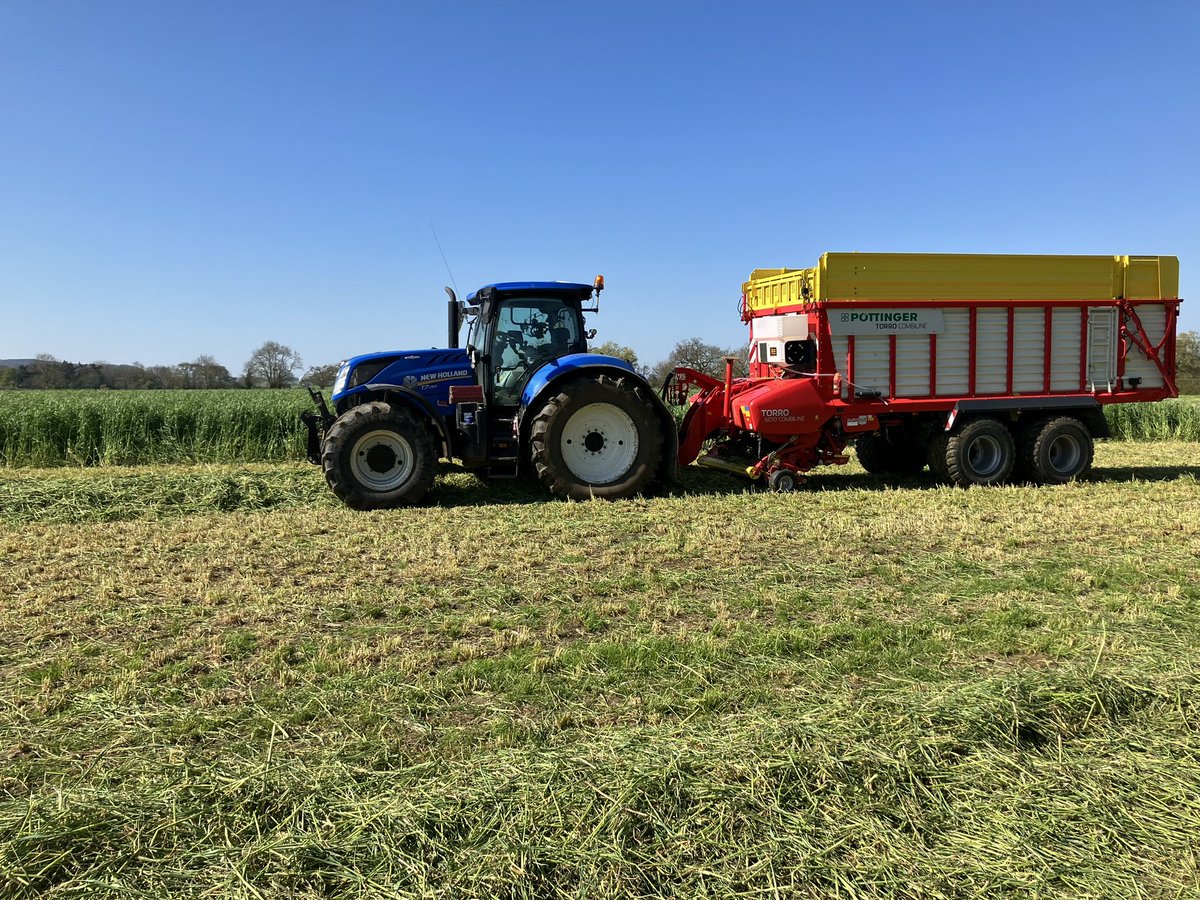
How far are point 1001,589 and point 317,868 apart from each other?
168 inches

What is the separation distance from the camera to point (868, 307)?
30.2 ft

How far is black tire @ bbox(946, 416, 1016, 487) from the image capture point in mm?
9477

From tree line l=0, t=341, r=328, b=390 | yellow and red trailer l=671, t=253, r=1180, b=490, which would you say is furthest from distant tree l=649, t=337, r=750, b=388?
tree line l=0, t=341, r=328, b=390

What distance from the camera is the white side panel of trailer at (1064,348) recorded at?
970cm

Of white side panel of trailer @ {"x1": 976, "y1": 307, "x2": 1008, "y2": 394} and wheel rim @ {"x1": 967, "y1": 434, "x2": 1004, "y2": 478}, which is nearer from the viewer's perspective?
white side panel of trailer @ {"x1": 976, "y1": 307, "x2": 1008, "y2": 394}

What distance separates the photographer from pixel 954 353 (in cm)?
951

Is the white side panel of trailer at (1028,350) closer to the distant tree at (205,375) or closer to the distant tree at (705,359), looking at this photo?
the distant tree at (705,359)

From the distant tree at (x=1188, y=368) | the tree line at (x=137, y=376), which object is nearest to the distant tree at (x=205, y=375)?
the tree line at (x=137, y=376)

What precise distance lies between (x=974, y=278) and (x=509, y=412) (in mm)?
5398

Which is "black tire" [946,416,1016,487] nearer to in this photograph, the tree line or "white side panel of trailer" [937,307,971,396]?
"white side panel of trailer" [937,307,971,396]

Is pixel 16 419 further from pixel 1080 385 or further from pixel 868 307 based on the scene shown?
pixel 1080 385

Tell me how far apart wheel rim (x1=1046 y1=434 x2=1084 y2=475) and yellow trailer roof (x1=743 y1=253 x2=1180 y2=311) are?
1.66 m

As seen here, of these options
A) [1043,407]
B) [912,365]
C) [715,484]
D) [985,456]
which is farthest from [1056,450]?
[715,484]

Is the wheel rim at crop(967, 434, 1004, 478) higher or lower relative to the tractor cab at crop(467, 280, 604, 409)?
lower
